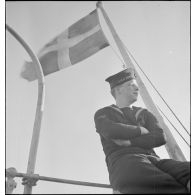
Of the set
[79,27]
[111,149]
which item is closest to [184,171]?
[111,149]

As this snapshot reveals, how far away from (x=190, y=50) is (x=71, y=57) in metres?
2.04

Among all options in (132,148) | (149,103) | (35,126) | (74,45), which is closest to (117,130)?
(132,148)

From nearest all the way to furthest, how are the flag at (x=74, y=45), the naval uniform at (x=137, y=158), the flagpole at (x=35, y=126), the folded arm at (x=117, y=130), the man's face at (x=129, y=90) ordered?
the naval uniform at (x=137, y=158), the folded arm at (x=117, y=130), the flagpole at (x=35, y=126), the man's face at (x=129, y=90), the flag at (x=74, y=45)

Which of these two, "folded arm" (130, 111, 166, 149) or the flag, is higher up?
the flag

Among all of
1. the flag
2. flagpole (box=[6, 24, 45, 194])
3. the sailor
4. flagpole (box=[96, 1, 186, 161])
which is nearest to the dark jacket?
the sailor

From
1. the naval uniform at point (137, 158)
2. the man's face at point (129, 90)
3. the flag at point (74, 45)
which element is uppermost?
the flag at point (74, 45)

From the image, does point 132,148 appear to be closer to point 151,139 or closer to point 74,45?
point 151,139

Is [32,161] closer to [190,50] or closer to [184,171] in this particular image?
[184,171]

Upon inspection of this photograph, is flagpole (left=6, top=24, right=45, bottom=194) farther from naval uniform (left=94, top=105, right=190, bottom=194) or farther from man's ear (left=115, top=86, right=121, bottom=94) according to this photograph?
man's ear (left=115, top=86, right=121, bottom=94)

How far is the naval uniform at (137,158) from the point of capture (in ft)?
6.36

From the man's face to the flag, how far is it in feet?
6.54

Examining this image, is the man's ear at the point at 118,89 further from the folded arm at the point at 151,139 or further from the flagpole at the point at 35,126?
the flagpole at the point at 35,126

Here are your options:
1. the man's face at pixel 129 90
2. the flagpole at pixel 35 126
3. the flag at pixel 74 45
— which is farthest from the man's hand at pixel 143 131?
the flag at pixel 74 45

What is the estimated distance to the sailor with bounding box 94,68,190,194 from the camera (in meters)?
1.95
